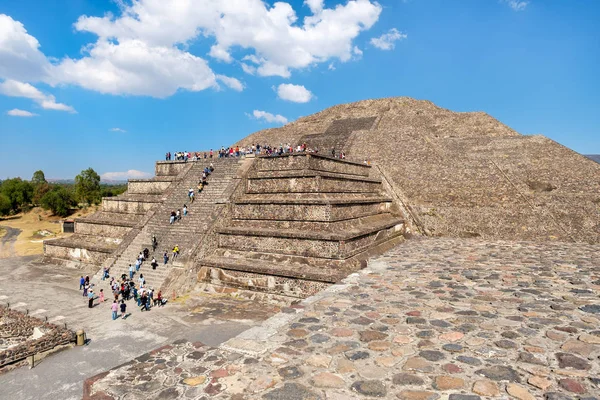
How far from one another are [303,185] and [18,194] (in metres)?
57.6

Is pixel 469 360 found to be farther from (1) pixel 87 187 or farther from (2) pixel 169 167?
(1) pixel 87 187

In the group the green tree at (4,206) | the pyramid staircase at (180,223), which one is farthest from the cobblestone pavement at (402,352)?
the green tree at (4,206)

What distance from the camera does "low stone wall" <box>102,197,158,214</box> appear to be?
16.9 m

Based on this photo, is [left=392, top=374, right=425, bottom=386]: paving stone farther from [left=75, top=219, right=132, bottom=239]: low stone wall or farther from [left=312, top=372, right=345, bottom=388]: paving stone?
[left=75, top=219, right=132, bottom=239]: low stone wall

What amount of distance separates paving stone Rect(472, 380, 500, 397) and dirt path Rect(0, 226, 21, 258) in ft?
79.9

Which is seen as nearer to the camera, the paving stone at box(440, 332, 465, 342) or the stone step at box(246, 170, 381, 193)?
the paving stone at box(440, 332, 465, 342)

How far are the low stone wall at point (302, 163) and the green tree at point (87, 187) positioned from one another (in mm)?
43003

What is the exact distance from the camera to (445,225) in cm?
1588

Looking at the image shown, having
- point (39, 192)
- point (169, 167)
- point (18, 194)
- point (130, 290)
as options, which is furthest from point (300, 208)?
point (18, 194)

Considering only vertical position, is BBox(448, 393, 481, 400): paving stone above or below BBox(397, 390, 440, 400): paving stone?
above

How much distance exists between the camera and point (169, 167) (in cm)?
1911

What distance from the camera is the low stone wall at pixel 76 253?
1515 cm

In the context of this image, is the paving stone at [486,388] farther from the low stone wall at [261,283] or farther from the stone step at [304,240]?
the stone step at [304,240]

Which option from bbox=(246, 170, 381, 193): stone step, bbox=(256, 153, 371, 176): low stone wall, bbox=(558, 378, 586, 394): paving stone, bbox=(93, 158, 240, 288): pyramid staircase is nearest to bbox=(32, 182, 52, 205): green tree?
bbox=(93, 158, 240, 288): pyramid staircase
